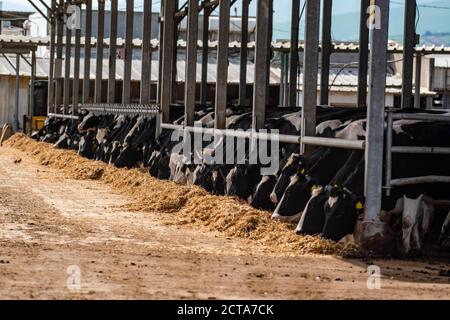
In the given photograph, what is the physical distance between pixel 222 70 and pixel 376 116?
6.60 metres

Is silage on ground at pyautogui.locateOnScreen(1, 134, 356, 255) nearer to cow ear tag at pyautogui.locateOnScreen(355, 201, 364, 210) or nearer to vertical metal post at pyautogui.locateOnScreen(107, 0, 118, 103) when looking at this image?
cow ear tag at pyautogui.locateOnScreen(355, 201, 364, 210)

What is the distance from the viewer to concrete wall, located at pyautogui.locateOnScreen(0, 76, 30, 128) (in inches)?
1786

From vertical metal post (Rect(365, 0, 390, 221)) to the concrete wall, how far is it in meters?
37.0

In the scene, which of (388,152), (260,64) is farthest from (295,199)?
(260,64)

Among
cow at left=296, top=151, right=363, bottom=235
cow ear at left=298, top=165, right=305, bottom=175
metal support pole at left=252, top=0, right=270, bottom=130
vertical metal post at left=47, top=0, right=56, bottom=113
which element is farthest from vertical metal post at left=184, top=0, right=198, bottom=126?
vertical metal post at left=47, top=0, right=56, bottom=113

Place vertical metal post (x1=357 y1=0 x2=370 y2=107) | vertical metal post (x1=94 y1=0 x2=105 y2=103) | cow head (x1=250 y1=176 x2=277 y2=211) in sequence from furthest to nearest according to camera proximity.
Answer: vertical metal post (x1=94 y1=0 x2=105 y2=103) → vertical metal post (x1=357 y1=0 x2=370 y2=107) → cow head (x1=250 y1=176 x2=277 y2=211)

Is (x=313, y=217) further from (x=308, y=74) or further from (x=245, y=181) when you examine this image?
(x=245, y=181)

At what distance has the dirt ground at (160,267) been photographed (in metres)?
7.13

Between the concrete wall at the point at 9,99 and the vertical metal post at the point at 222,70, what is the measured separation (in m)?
30.5

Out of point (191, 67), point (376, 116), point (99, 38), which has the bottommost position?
point (376, 116)

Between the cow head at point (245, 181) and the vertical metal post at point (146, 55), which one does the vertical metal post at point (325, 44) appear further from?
the cow head at point (245, 181)

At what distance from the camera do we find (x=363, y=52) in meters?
18.3

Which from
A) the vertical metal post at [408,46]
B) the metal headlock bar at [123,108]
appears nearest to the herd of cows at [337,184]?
the vertical metal post at [408,46]
